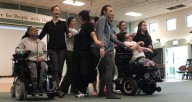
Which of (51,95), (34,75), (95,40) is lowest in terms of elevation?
(51,95)

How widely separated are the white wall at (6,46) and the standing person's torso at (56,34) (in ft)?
31.3

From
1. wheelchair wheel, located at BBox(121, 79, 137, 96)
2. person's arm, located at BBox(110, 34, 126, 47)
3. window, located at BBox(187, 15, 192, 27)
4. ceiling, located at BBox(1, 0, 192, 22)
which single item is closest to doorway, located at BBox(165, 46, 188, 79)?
window, located at BBox(187, 15, 192, 27)

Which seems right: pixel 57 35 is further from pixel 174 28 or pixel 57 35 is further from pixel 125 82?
pixel 174 28

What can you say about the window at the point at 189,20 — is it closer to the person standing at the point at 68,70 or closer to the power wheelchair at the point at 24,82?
the person standing at the point at 68,70

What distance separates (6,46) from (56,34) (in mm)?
9727

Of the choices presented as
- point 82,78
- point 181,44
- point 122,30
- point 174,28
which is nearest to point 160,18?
point 174,28

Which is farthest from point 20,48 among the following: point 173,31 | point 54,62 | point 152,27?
point 152,27

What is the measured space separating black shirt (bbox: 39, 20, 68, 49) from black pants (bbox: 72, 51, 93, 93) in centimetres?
27

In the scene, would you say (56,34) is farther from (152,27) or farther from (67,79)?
(152,27)

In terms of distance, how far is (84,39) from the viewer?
3645 mm

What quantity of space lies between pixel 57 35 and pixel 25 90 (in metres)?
0.89

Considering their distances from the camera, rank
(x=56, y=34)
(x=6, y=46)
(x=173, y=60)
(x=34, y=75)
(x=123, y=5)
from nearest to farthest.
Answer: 1. (x=34, y=75)
2. (x=56, y=34)
3. (x=6, y=46)
4. (x=123, y=5)
5. (x=173, y=60)

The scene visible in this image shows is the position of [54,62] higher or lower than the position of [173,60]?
higher

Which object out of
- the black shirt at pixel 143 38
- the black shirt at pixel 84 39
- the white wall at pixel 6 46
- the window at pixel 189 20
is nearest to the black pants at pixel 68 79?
the black shirt at pixel 84 39
